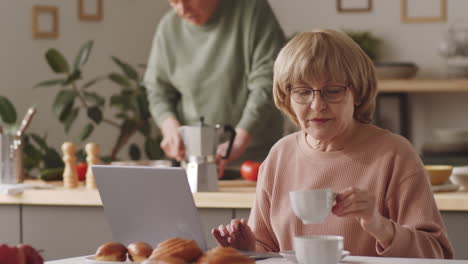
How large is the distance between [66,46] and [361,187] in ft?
11.2

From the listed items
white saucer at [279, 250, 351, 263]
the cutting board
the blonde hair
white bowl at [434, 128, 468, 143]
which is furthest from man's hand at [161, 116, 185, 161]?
white bowl at [434, 128, 468, 143]

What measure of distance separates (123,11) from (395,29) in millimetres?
1769

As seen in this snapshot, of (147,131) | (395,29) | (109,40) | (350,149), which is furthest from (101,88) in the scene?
(350,149)

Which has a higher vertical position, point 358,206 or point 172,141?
point 358,206

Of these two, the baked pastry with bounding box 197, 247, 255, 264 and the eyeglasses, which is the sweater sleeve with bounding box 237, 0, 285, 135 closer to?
the eyeglasses

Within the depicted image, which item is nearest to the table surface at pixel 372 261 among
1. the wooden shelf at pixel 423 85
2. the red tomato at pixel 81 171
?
the red tomato at pixel 81 171

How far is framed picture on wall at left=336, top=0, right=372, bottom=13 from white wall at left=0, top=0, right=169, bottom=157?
3.81 ft

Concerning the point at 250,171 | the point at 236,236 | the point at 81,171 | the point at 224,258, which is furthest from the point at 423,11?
the point at 224,258

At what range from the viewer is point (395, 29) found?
5.45 m

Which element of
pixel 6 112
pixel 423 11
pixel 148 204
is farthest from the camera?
pixel 423 11

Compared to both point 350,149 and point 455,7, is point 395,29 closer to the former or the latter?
point 455,7

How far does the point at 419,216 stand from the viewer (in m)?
1.74

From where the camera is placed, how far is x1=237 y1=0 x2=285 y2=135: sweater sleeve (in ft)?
10.7

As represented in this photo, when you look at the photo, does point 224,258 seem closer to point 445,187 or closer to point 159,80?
point 445,187
